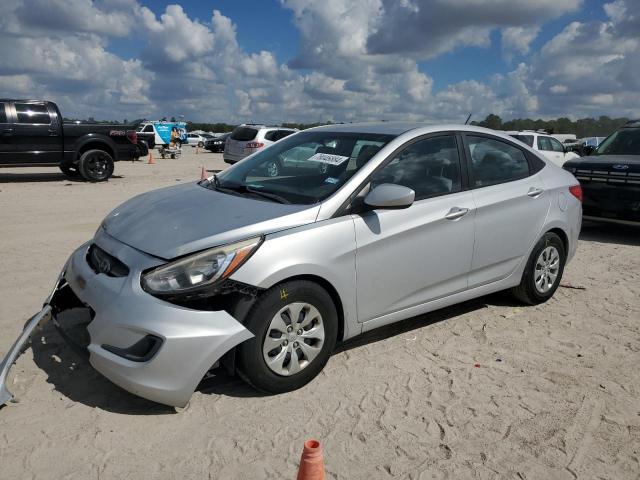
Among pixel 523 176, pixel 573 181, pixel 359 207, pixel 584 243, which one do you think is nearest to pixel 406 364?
pixel 359 207

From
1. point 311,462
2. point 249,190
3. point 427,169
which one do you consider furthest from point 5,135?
point 311,462

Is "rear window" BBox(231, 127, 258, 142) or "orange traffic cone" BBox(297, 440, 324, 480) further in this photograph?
"rear window" BBox(231, 127, 258, 142)

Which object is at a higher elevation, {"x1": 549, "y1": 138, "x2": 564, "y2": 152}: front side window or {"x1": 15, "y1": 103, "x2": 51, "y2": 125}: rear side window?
{"x1": 15, "y1": 103, "x2": 51, "y2": 125}: rear side window

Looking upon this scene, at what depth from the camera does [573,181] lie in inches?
215

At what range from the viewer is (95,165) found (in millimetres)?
14672

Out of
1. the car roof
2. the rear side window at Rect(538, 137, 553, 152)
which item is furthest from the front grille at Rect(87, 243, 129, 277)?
the rear side window at Rect(538, 137, 553, 152)

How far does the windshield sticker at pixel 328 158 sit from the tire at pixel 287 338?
1.06 m

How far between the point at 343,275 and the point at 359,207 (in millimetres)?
486

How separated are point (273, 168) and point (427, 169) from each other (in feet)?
4.03

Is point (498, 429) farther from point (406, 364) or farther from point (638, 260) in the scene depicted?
point (638, 260)

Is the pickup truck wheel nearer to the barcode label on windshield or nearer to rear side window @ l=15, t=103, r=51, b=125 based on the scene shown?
rear side window @ l=15, t=103, r=51, b=125

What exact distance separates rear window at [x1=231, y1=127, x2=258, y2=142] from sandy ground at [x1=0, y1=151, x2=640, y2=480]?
14.0 meters

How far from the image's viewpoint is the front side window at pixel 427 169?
402 centimetres

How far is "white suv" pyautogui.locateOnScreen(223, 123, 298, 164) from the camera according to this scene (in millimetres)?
18328
